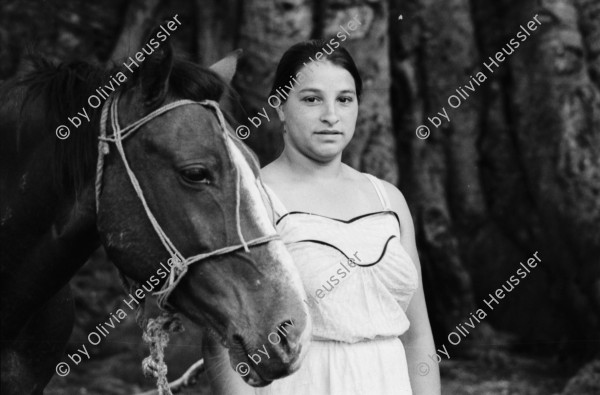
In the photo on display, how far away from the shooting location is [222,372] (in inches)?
85.7

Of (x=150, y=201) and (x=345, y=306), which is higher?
(x=150, y=201)

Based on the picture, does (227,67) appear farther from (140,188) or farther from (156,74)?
(140,188)

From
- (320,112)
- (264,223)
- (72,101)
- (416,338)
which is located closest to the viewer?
(264,223)

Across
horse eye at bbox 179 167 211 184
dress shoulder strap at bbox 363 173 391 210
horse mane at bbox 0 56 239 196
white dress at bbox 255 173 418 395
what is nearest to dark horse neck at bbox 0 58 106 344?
horse mane at bbox 0 56 239 196

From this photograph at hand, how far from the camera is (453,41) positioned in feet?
16.3

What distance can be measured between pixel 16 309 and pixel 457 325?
3.05 m

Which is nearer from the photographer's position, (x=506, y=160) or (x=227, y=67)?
(x=227, y=67)

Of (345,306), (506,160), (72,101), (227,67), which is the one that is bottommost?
(345,306)

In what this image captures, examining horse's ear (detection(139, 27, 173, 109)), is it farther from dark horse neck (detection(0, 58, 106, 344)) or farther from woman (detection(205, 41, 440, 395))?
woman (detection(205, 41, 440, 395))

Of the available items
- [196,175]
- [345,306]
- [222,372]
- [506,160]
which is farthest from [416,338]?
[506,160]

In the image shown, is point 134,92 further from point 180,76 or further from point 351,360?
point 351,360

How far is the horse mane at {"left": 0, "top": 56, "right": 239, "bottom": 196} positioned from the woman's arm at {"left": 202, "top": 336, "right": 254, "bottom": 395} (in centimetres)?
53

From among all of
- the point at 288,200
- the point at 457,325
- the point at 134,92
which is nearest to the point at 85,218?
the point at 134,92

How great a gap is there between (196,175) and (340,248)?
444 millimetres
